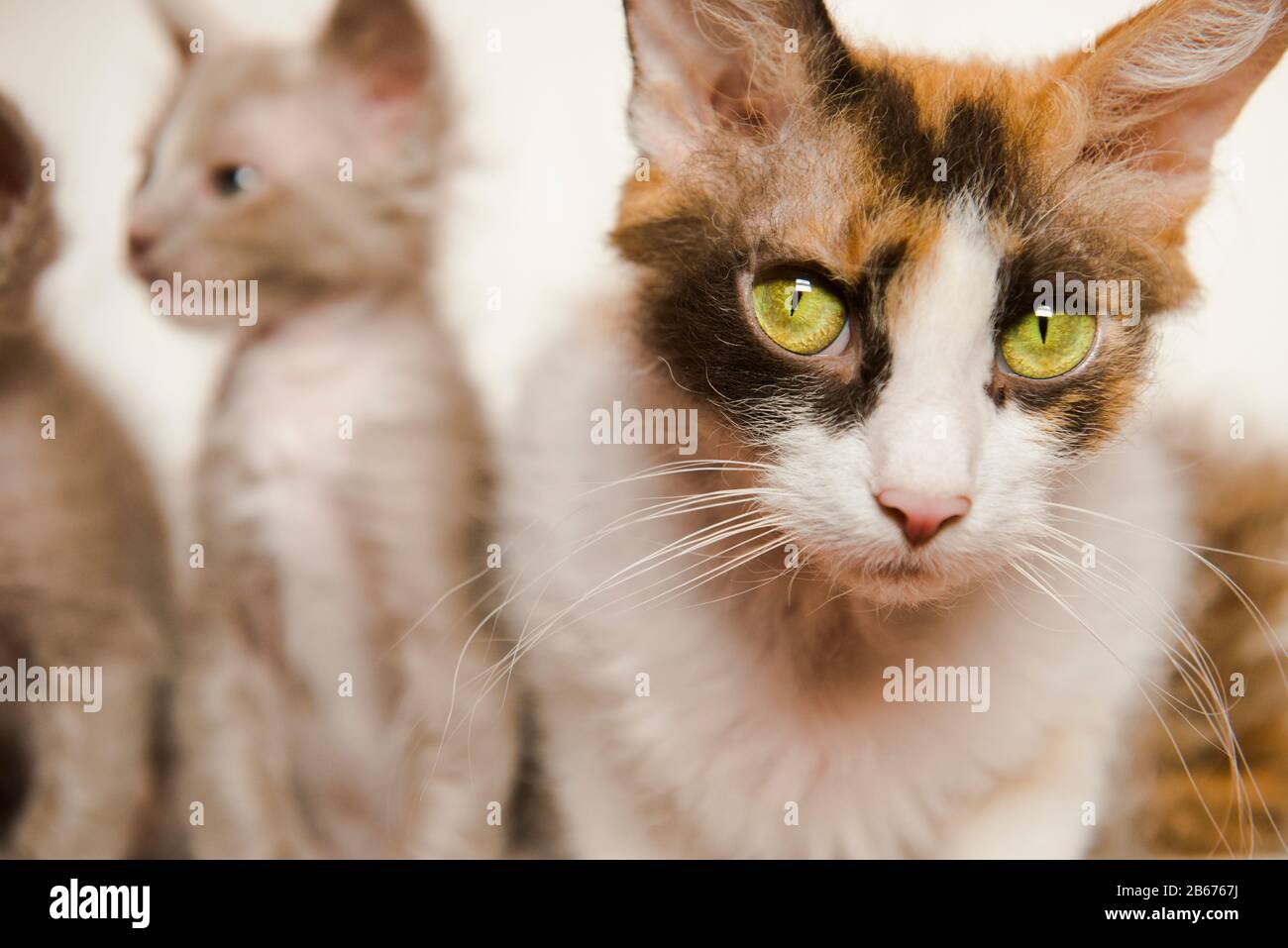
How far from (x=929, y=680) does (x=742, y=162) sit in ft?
1.72

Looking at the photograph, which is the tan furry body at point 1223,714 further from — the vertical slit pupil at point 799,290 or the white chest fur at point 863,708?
the vertical slit pupil at point 799,290

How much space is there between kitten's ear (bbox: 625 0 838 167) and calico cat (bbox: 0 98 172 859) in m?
0.75

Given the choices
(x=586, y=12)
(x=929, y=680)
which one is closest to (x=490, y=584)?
(x=929, y=680)

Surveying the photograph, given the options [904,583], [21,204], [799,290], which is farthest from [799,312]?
[21,204]

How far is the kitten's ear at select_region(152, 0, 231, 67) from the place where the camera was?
120 centimetres

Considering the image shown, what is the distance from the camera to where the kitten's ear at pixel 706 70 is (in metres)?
0.89

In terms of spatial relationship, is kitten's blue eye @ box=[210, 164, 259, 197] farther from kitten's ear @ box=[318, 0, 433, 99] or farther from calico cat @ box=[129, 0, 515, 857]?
kitten's ear @ box=[318, 0, 433, 99]

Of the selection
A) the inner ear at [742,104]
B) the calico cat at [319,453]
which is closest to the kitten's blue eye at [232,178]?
the calico cat at [319,453]

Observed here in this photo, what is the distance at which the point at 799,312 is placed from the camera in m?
0.87

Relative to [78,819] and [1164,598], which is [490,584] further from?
Result: [1164,598]

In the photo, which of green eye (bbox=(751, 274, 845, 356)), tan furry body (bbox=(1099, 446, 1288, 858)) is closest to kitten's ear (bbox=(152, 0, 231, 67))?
green eye (bbox=(751, 274, 845, 356))

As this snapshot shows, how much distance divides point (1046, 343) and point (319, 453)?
764 millimetres

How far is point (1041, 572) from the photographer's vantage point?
987 mm

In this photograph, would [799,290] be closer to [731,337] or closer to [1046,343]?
[731,337]
